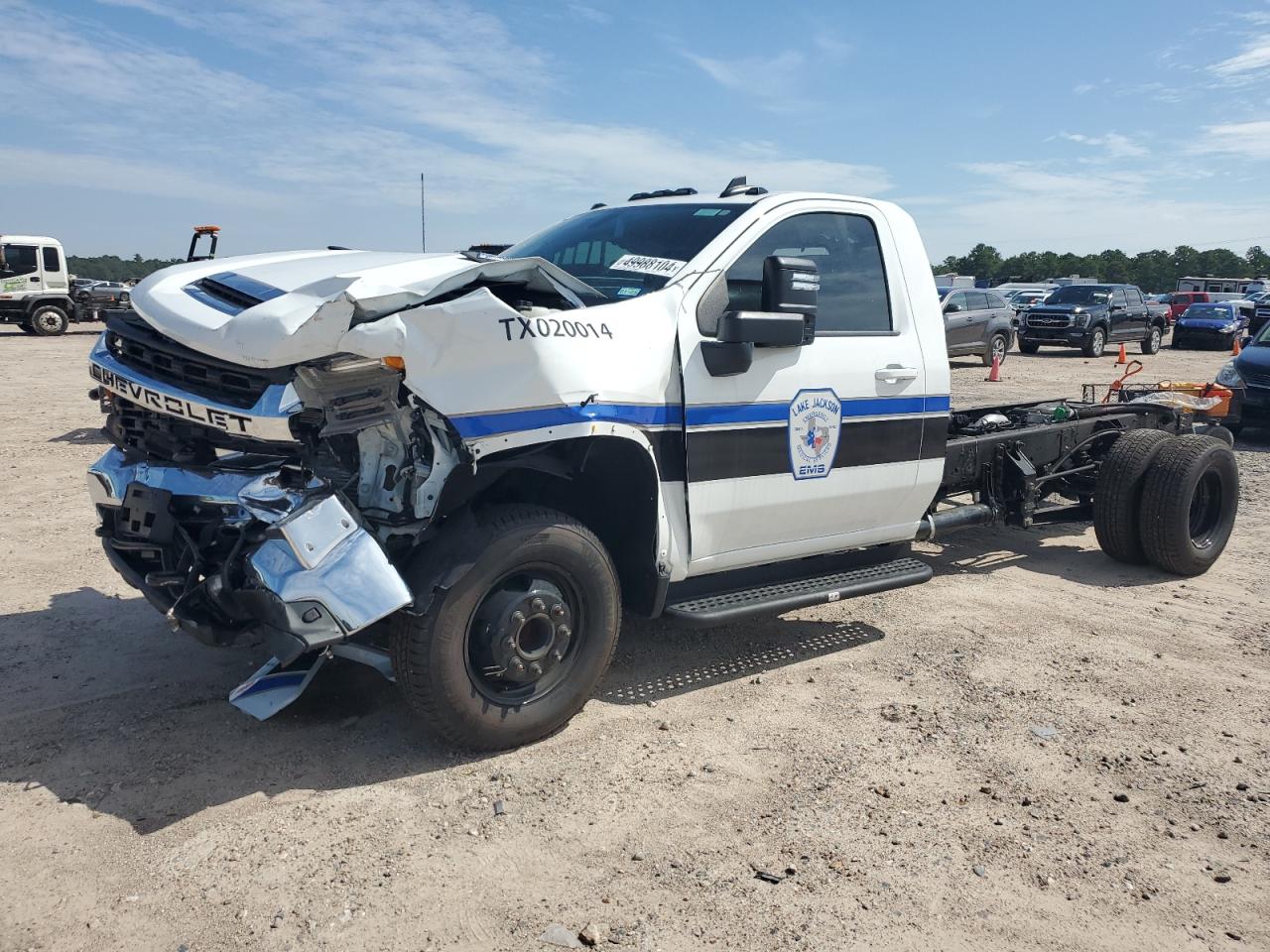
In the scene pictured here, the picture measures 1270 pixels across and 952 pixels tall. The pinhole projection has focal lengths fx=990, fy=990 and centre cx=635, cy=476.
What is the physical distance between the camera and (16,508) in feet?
23.4

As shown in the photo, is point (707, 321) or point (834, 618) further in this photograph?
point (834, 618)

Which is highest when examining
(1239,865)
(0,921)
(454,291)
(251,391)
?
(454,291)

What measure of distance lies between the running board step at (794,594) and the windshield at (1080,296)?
2308 centimetres

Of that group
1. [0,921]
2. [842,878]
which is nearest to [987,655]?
[842,878]

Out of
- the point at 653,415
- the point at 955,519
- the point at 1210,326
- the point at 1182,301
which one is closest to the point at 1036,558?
the point at 955,519

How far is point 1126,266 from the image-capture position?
7419 centimetres

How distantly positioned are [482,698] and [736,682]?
56.0 inches

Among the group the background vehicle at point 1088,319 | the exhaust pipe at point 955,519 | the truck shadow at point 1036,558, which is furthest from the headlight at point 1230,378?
the background vehicle at point 1088,319

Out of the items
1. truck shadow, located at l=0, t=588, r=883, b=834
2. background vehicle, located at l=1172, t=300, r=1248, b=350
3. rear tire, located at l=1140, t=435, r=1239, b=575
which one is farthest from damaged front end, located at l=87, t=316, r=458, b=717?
background vehicle, located at l=1172, t=300, r=1248, b=350

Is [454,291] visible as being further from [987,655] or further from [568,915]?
[987,655]

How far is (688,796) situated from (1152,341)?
1069 inches

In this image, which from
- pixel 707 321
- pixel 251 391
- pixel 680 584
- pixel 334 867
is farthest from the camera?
pixel 680 584

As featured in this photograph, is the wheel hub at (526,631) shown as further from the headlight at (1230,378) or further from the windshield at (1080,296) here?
the windshield at (1080,296)

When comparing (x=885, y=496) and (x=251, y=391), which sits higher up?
(x=251, y=391)
